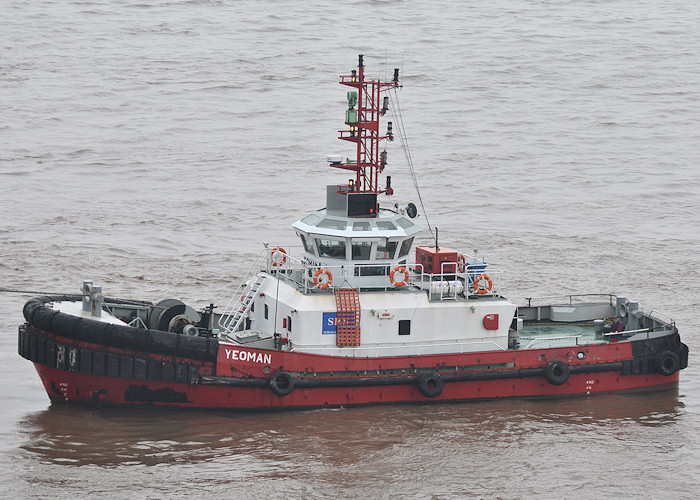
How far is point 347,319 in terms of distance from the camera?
18.0m

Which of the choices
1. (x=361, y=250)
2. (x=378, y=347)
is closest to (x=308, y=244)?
(x=361, y=250)

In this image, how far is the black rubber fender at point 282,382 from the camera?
17453mm

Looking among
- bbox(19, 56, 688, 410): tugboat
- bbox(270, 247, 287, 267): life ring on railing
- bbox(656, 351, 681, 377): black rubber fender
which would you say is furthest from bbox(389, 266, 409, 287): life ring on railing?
bbox(656, 351, 681, 377): black rubber fender

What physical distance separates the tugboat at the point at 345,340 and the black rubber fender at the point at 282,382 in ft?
0.07

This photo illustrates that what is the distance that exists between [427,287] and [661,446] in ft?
14.5

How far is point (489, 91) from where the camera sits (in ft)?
127

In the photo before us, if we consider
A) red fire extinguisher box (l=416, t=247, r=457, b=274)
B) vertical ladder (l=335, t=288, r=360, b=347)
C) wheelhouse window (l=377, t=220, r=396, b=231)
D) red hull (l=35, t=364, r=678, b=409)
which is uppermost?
wheelhouse window (l=377, t=220, r=396, b=231)

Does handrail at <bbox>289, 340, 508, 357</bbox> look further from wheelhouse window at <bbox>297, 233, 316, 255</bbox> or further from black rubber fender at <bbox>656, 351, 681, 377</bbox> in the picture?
black rubber fender at <bbox>656, 351, 681, 377</bbox>

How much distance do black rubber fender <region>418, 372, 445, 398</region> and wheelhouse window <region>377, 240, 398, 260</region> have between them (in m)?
2.07

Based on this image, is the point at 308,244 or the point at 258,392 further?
the point at 308,244

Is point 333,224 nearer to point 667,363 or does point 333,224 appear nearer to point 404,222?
point 404,222

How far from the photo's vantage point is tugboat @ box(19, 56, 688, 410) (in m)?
17.2

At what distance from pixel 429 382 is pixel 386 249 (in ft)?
7.49

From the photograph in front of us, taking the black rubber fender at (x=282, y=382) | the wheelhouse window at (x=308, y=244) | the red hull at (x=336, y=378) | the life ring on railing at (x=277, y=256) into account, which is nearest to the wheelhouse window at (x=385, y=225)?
the wheelhouse window at (x=308, y=244)
